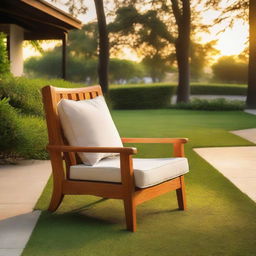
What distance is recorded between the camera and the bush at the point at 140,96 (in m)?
26.2

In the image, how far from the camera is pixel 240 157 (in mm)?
9336

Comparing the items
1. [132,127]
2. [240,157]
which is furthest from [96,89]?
[132,127]

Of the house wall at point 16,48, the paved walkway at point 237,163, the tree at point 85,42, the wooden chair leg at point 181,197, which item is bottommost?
the paved walkway at point 237,163

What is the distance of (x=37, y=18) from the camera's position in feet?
49.9

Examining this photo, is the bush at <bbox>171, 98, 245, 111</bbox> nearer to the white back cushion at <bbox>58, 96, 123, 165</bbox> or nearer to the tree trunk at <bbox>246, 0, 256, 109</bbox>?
the tree trunk at <bbox>246, 0, 256, 109</bbox>

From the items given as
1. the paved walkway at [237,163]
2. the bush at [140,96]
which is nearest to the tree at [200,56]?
the bush at [140,96]

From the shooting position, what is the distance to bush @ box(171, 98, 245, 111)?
2516 centimetres

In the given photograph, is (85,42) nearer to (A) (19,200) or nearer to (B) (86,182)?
Answer: (A) (19,200)

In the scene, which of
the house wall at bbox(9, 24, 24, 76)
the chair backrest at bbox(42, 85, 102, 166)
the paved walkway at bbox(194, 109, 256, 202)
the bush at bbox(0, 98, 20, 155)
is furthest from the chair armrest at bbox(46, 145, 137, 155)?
the house wall at bbox(9, 24, 24, 76)

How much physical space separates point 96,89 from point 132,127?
986 centimetres

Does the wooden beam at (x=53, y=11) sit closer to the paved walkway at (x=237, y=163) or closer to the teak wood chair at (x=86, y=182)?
the paved walkway at (x=237, y=163)

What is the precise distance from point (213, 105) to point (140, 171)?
2101 centimetres

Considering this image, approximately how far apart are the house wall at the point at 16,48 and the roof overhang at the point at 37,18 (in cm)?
20

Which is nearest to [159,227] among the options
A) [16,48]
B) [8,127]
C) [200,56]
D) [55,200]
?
[55,200]
